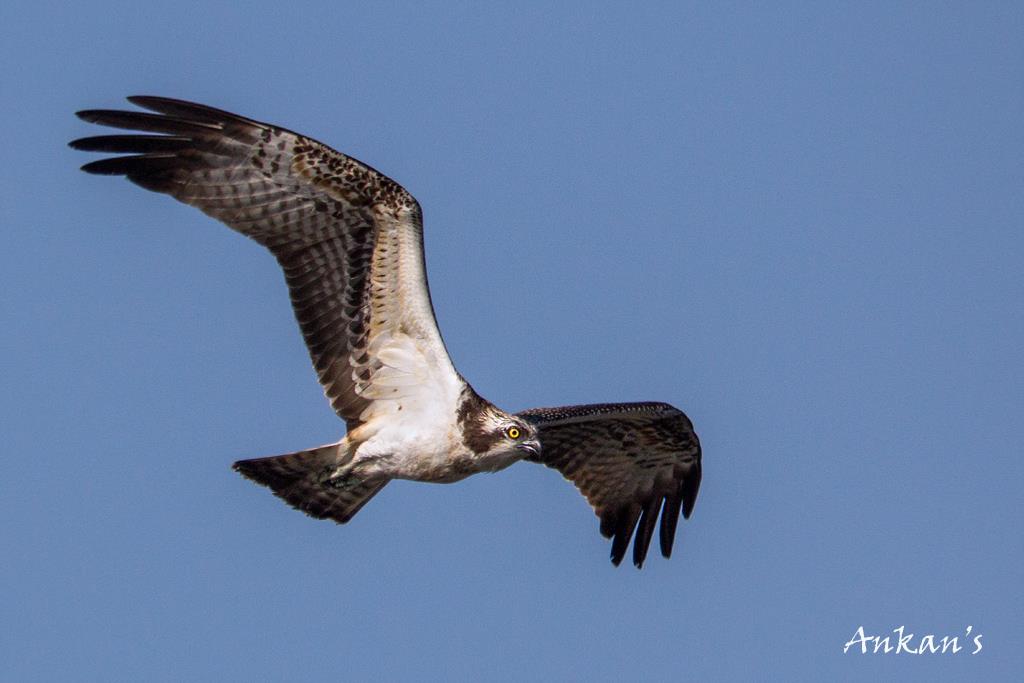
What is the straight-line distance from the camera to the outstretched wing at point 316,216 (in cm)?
1377

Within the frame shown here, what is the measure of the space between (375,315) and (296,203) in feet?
3.57

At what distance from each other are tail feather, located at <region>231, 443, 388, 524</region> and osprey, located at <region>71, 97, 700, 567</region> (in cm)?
1

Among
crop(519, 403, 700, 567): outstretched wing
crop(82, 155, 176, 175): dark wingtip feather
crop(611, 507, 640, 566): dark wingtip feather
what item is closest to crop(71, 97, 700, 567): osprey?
crop(82, 155, 176, 175): dark wingtip feather

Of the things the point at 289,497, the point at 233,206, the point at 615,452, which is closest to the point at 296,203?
the point at 233,206

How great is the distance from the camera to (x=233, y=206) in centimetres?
1398

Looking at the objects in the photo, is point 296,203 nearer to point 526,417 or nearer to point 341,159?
point 341,159

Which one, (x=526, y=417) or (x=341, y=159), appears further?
(x=526, y=417)

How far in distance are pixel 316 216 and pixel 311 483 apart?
2.27m

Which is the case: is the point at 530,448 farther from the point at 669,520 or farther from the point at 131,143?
the point at 131,143

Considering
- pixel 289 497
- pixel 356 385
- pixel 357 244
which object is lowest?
pixel 289 497

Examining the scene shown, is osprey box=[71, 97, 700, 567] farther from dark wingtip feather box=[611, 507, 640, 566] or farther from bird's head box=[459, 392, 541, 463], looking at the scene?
dark wingtip feather box=[611, 507, 640, 566]

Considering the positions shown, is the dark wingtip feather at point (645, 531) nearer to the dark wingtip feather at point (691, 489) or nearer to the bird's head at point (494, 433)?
the dark wingtip feather at point (691, 489)

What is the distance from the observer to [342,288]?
46.7ft

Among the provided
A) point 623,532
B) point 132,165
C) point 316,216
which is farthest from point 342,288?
point 623,532
